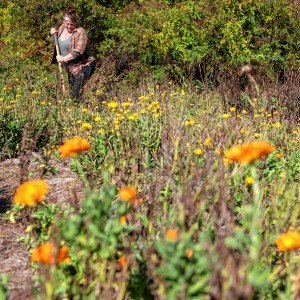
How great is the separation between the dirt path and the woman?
7.56 feet

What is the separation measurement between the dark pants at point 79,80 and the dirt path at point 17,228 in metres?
2.23

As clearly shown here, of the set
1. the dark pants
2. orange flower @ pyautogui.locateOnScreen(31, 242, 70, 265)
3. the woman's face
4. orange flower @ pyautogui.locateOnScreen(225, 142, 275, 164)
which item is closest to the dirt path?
orange flower @ pyautogui.locateOnScreen(31, 242, 70, 265)

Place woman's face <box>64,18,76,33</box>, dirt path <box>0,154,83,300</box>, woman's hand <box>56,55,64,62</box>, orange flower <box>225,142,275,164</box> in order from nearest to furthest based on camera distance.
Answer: orange flower <box>225,142,275,164</box>
dirt path <box>0,154,83,300</box>
woman's face <box>64,18,76,33</box>
woman's hand <box>56,55,64,62</box>

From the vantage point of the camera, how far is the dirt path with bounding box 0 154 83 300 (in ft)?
8.01

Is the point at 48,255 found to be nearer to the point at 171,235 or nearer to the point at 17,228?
the point at 171,235

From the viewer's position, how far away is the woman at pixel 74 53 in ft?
22.7

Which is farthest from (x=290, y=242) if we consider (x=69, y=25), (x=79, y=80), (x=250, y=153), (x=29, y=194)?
(x=69, y=25)

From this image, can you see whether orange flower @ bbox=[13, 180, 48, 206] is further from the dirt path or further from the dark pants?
the dark pants

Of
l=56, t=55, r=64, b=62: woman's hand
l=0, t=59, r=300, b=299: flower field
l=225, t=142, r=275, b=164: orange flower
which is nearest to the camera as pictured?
l=0, t=59, r=300, b=299: flower field

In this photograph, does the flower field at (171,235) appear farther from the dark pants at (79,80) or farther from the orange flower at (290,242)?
the dark pants at (79,80)

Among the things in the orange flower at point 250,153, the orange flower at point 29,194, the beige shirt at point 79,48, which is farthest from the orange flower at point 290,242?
the beige shirt at point 79,48

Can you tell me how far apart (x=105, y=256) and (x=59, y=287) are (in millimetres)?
266

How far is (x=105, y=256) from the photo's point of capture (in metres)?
1.74

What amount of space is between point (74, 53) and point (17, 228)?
4.10 meters
